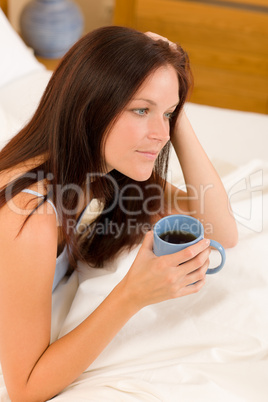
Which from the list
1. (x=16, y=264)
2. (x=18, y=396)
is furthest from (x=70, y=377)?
(x=16, y=264)

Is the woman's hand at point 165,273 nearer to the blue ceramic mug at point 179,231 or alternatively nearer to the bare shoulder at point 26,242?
the blue ceramic mug at point 179,231

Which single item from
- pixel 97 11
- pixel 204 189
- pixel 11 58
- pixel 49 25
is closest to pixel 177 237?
pixel 204 189

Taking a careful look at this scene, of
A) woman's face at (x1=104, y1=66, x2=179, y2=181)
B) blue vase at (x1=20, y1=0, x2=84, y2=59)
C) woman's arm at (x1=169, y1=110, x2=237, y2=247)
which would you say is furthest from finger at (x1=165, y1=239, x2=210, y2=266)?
blue vase at (x1=20, y1=0, x2=84, y2=59)

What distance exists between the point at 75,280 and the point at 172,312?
263mm

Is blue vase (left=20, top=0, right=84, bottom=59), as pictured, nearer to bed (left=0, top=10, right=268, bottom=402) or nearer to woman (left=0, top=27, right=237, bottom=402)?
bed (left=0, top=10, right=268, bottom=402)

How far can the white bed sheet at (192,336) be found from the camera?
0.99 meters

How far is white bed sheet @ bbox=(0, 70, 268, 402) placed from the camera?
0.99 meters

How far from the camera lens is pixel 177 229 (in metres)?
0.99

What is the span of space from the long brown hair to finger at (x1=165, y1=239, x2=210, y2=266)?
0.86 feet

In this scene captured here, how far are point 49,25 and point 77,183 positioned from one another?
6.50 feet

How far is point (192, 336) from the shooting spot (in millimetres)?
1106

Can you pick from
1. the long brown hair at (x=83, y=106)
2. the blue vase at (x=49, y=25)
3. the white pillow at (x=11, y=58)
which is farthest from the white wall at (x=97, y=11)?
the long brown hair at (x=83, y=106)

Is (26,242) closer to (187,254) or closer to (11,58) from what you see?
(187,254)

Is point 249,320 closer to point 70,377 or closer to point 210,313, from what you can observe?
point 210,313
